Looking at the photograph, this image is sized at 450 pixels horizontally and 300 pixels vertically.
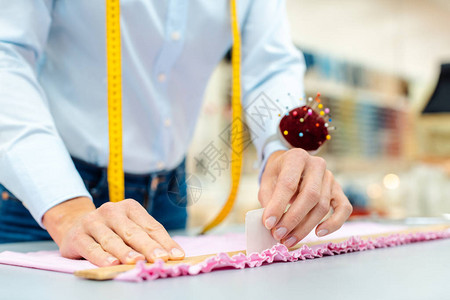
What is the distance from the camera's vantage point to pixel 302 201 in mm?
717

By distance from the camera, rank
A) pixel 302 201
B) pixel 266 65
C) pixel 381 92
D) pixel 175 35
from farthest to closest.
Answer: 1. pixel 381 92
2. pixel 266 65
3. pixel 175 35
4. pixel 302 201

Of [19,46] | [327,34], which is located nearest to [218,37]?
[19,46]

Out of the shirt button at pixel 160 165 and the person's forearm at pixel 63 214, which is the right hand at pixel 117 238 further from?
the shirt button at pixel 160 165

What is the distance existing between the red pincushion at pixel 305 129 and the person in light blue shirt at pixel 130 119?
5 cm

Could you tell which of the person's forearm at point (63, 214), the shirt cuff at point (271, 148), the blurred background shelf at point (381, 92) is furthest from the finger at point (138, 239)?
the blurred background shelf at point (381, 92)

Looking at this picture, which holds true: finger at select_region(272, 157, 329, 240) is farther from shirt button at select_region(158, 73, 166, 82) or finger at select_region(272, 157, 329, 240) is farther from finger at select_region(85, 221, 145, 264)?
shirt button at select_region(158, 73, 166, 82)

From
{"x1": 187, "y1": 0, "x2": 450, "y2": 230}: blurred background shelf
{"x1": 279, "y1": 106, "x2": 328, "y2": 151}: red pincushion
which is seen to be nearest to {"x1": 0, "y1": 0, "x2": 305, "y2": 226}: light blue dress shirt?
{"x1": 279, "y1": 106, "x2": 328, "y2": 151}: red pincushion

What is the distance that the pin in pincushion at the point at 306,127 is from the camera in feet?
2.69

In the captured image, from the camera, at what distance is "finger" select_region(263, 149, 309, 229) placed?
69cm

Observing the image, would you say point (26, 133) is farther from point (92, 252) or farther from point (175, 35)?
point (175, 35)

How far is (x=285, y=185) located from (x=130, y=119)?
1.77ft

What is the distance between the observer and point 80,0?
1.02 metres

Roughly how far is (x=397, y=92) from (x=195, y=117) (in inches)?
149

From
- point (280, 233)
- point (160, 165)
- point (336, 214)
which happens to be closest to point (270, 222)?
point (280, 233)
